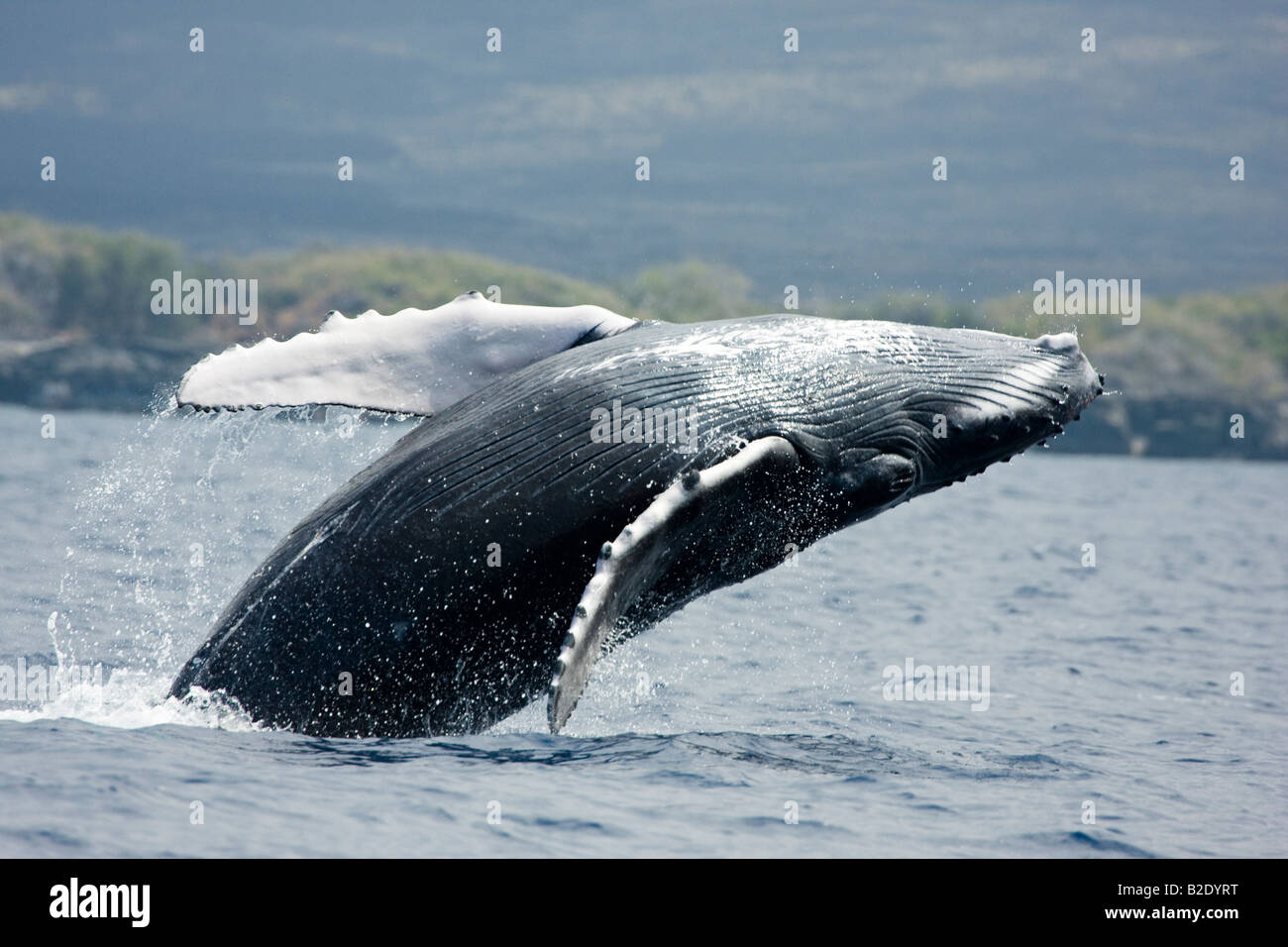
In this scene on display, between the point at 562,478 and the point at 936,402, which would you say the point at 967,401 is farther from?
the point at 562,478

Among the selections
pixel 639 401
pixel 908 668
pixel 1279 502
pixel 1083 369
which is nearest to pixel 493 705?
pixel 639 401

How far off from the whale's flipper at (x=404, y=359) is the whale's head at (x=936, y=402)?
1424 millimetres

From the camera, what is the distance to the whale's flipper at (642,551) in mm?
6363

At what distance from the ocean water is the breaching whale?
1.34 ft

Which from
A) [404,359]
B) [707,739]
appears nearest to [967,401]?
[707,739]

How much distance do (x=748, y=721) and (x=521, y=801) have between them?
3.22 metres

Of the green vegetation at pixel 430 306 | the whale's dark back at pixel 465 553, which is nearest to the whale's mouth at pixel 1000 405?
the whale's dark back at pixel 465 553

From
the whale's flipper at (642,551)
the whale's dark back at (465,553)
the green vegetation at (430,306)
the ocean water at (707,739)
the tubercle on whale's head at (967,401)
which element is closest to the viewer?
the whale's flipper at (642,551)

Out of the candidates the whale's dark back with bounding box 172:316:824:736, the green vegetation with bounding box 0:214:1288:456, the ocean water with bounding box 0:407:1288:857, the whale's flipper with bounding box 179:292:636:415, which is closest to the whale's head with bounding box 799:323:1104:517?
the whale's dark back with bounding box 172:316:824:736

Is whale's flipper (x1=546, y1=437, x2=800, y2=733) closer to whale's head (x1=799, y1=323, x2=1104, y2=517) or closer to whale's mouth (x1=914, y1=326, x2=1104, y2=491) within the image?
whale's head (x1=799, y1=323, x2=1104, y2=517)

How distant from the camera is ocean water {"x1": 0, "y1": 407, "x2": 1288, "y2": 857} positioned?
6906 millimetres

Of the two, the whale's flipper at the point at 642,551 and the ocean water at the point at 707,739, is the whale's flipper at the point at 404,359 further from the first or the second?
the whale's flipper at the point at 642,551

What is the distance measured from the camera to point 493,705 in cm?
811

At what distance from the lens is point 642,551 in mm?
6738
